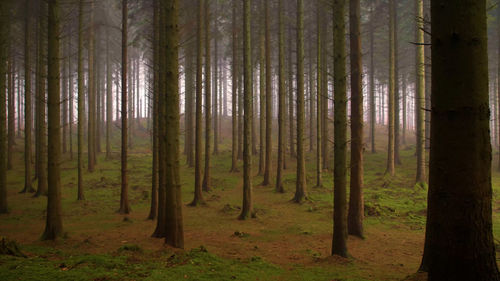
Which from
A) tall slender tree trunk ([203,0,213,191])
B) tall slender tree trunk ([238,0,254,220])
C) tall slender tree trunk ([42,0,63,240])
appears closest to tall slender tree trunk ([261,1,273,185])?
tall slender tree trunk ([203,0,213,191])

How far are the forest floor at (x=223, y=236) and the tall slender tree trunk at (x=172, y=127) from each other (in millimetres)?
559

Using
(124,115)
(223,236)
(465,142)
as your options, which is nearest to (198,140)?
(124,115)

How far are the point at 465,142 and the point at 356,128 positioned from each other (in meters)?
6.91

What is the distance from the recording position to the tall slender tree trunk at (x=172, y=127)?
27.4 ft

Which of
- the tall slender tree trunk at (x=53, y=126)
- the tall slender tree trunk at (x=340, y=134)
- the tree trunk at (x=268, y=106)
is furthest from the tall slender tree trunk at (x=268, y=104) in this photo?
the tall slender tree trunk at (x=53, y=126)

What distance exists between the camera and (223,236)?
10.6m

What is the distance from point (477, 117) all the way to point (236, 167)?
74.2 ft

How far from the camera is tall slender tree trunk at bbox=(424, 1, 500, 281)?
2941 millimetres

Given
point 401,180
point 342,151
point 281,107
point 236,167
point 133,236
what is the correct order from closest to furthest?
point 342,151, point 133,236, point 281,107, point 401,180, point 236,167

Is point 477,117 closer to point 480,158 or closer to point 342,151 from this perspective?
point 480,158

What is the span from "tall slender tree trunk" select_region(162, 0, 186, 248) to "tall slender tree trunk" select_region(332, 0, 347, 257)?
4.00 meters

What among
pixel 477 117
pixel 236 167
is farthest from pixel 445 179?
pixel 236 167

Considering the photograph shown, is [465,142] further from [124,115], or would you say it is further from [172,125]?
[124,115]

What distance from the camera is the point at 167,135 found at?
850cm
